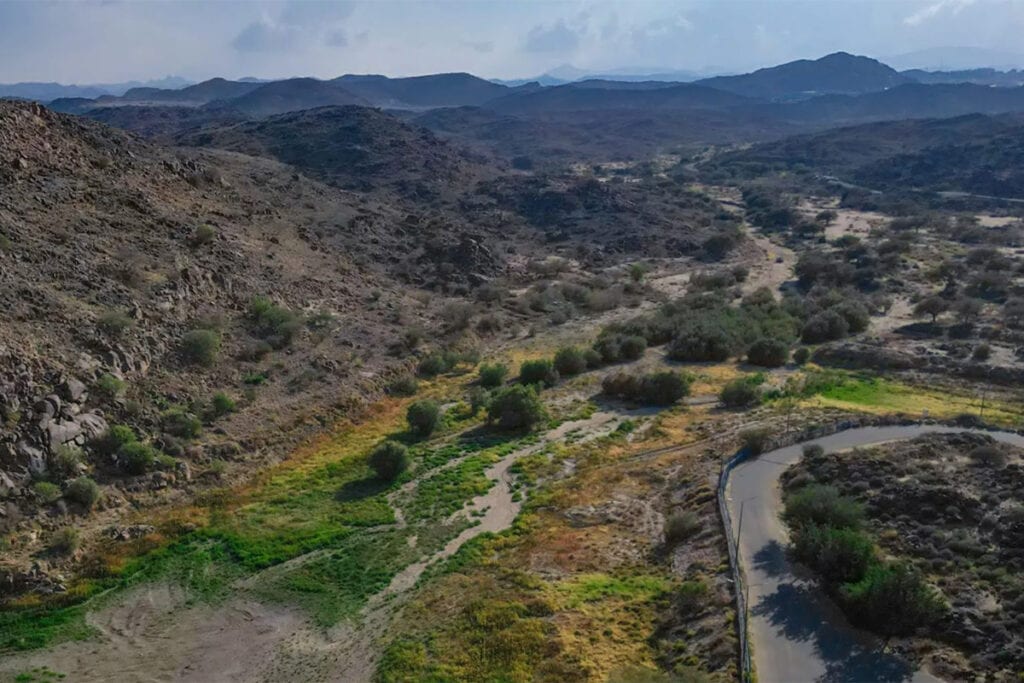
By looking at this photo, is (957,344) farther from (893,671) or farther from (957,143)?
(957,143)

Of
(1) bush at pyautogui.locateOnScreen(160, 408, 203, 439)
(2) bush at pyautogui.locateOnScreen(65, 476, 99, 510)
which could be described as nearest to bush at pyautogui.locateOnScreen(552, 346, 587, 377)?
(1) bush at pyautogui.locateOnScreen(160, 408, 203, 439)

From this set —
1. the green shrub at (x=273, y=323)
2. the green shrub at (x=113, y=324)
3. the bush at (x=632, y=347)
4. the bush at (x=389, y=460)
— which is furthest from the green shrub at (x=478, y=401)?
the green shrub at (x=113, y=324)

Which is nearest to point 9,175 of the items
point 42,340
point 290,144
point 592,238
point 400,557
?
point 42,340

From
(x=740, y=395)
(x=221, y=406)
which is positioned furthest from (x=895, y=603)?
(x=221, y=406)

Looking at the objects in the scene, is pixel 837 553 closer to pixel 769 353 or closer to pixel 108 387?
pixel 769 353

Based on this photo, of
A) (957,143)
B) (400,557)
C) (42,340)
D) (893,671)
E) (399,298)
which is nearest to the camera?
(893,671)

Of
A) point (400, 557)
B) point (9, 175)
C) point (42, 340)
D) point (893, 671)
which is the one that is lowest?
point (400, 557)
